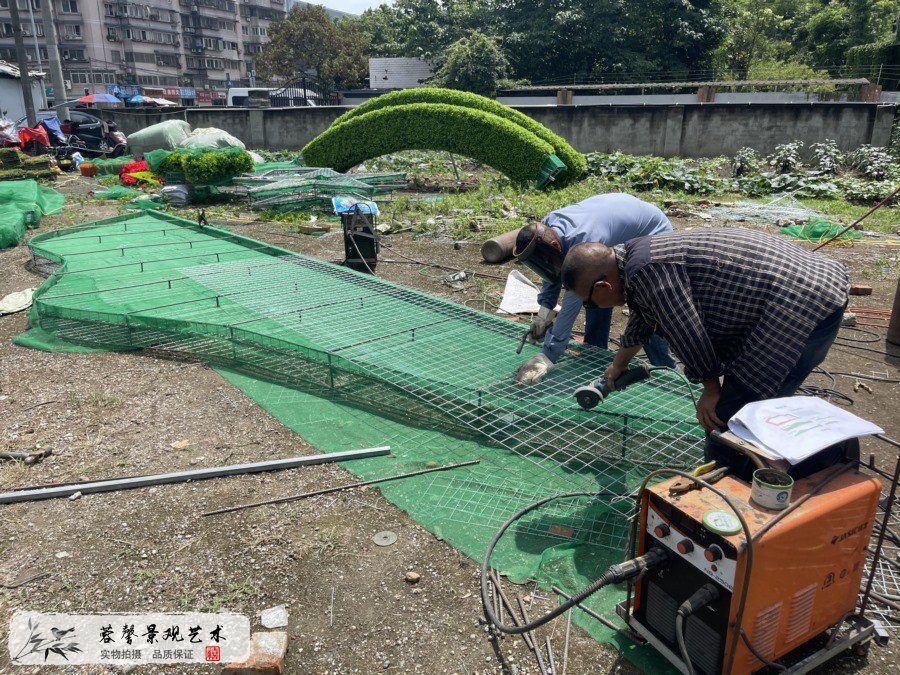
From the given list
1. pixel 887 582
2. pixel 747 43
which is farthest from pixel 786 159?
pixel 747 43

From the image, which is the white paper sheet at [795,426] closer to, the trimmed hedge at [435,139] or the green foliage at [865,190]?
the trimmed hedge at [435,139]

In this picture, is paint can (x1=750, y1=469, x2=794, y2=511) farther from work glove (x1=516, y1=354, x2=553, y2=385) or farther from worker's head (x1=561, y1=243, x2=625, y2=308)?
work glove (x1=516, y1=354, x2=553, y2=385)

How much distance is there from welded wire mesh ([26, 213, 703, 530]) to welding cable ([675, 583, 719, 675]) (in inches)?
37.7

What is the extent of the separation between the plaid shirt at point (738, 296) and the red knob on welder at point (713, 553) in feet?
2.53

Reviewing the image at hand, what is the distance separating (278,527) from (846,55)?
26688 millimetres

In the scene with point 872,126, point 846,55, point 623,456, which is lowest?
point 623,456

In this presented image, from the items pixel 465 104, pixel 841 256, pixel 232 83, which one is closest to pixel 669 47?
pixel 465 104

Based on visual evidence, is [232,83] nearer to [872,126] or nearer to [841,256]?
[872,126]

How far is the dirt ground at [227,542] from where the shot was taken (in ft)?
7.16

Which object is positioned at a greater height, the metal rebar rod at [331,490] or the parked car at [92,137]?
the parked car at [92,137]

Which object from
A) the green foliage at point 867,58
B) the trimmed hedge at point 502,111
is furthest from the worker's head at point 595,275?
the green foliage at point 867,58

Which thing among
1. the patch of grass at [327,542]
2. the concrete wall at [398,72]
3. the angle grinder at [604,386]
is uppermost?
the concrete wall at [398,72]

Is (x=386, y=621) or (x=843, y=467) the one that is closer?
(x=843, y=467)

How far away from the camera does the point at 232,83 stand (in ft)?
181
